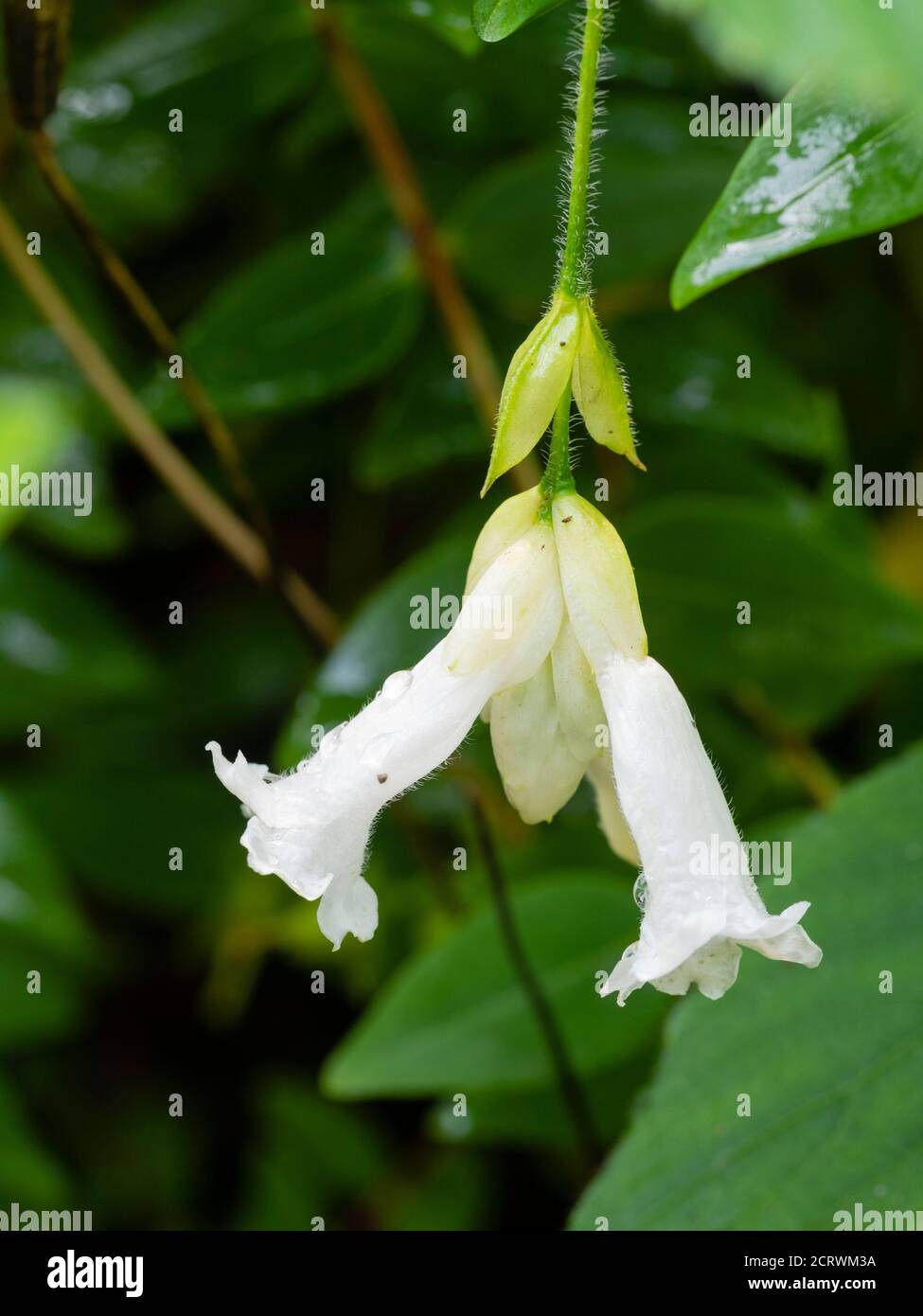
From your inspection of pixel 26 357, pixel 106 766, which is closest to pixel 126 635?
pixel 106 766

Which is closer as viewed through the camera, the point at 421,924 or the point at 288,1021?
the point at 421,924

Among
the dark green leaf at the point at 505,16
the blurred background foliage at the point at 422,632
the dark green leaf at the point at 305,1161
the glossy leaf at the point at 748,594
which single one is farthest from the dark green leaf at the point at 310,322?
the dark green leaf at the point at 305,1161

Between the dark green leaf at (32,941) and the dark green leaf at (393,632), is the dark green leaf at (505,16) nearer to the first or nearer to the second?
the dark green leaf at (393,632)

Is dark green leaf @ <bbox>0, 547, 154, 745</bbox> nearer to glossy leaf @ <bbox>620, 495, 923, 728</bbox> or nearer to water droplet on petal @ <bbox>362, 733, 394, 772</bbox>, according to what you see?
glossy leaf @ <bbox>620, 495, 923, 728</bbox>

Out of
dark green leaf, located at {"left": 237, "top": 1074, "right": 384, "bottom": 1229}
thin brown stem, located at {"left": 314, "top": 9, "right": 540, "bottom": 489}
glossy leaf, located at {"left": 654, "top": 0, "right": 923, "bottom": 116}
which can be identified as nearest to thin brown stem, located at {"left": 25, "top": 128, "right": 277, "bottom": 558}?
thin brown stem, located at {"left": 314, "top": 9, "right": 540, "bottom": 489}

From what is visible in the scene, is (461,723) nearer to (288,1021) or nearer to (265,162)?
(265,162)

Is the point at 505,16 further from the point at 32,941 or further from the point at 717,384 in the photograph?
the point at 32,941
